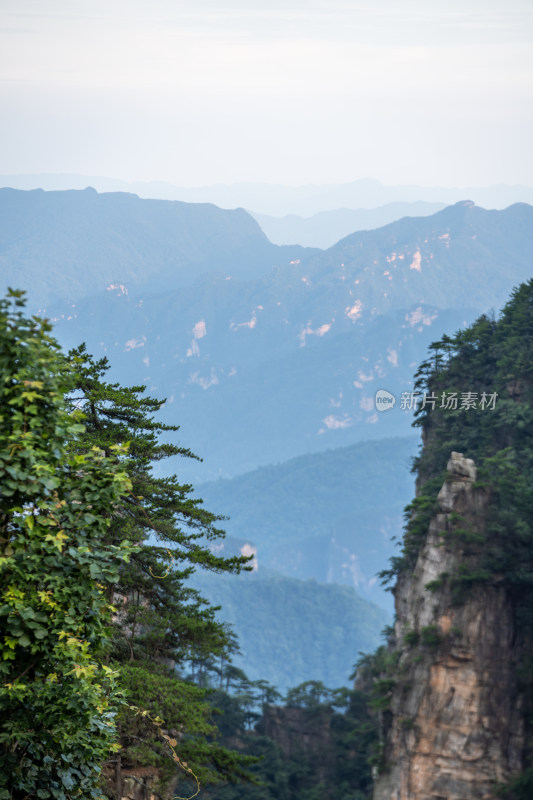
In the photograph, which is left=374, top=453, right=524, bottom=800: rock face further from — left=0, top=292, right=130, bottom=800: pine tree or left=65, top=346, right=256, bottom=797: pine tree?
left=0, top=292, right=130, bottom=800: pine tree

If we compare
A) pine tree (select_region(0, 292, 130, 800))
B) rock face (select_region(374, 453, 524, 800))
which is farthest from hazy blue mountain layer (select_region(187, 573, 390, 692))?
pine tree (select_region(0, 292, 130, 800))

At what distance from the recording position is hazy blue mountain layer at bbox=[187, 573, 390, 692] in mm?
139375

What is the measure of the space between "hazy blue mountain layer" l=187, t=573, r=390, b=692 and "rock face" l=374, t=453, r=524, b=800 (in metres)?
105

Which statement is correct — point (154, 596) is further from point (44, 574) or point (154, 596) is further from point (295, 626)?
point (295, 626)

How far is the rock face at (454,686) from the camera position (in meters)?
32.2

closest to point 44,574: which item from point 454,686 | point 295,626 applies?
point 454,686

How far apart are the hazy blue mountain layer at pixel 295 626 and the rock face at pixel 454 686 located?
105 meters

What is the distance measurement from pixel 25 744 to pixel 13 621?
1.20 meters

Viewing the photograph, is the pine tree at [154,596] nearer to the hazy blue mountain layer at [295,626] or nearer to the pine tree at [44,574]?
the pine tree at [44,574]

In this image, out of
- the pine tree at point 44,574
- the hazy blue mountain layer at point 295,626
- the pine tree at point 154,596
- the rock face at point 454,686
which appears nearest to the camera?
the pine tree at point 44,574

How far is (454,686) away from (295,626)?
11237cm

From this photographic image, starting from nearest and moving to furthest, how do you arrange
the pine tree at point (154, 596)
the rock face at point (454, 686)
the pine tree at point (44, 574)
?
the pine tree at point (44, 574) < the pine tree at point (154, 596) < the rock face at point (454, 686)

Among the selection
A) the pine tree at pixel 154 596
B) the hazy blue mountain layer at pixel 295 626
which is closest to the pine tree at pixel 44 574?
the pine tree at pixel 154 596

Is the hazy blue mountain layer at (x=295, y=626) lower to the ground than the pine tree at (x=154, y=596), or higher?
higher
